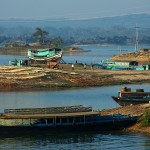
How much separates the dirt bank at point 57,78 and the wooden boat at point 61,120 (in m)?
24.7

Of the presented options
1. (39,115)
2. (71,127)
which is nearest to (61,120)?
(71,127)

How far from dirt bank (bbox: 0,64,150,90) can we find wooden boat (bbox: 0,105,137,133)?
2474cm

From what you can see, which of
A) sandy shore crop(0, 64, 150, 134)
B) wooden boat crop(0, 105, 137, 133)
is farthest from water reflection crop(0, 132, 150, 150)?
sandy shore crop(0, 64, 150, 134)

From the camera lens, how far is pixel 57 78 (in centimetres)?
6034

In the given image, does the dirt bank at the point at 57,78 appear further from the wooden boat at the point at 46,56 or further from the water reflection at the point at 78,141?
the water reflection at the point at 78,141

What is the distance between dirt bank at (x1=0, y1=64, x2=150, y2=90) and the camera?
5778cm

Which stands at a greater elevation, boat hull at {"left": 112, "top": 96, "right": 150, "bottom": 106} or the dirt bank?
the dirt bank

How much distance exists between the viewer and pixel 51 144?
29.6m

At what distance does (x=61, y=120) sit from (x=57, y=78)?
28.8m

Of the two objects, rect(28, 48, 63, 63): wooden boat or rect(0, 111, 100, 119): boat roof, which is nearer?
rect(0, 111, 100, 119): boat roof

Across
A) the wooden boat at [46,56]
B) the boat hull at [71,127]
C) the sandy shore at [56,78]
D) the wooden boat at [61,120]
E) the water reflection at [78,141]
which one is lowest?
the water reflection at [78,141]

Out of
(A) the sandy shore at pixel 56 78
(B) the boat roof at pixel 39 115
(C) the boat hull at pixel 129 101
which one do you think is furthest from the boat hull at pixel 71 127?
(A) the sandy shore at pixel 56 78

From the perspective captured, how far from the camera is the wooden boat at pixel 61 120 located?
3103cm

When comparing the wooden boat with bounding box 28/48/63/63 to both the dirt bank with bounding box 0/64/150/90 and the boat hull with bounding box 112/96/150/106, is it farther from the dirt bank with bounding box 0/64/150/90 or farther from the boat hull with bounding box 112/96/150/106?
the boat hull with bounding box 112/96/150/106
